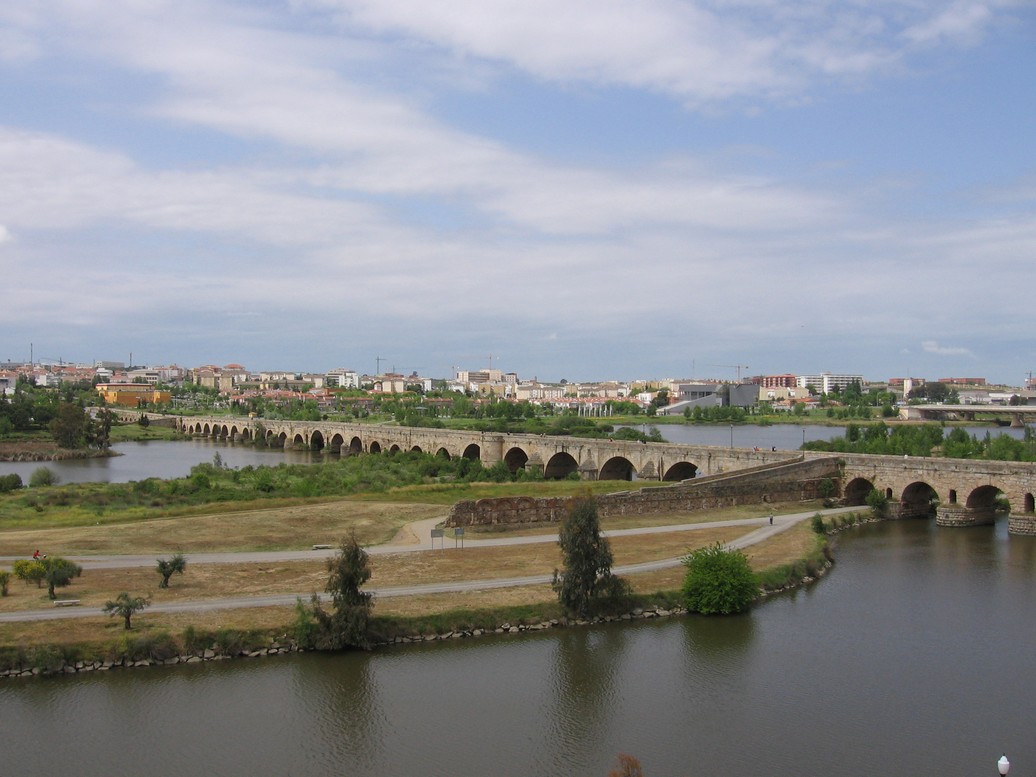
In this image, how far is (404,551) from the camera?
1029 inches

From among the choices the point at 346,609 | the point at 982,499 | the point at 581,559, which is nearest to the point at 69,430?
the point at 346,609

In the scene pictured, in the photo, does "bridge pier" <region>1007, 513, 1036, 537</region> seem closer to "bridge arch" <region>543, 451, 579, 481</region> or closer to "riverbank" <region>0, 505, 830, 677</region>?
"riverbank" <region>0, 505, 830, 677</region>

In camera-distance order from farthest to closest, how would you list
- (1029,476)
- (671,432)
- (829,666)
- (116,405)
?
(116,405) < (671,432) < (1029,476) < (829,666)

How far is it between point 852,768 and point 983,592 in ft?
39.4

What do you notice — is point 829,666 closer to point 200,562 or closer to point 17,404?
point 200,562

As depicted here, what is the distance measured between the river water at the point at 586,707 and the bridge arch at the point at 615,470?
24270 millimetres

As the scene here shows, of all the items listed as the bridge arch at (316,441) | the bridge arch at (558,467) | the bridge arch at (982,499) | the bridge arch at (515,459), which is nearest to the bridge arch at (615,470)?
the bridge arch at (558,467)

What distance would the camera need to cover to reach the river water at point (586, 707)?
1404 cm

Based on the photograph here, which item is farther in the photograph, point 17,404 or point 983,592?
point 17,404

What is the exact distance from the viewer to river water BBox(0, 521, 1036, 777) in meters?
14.0

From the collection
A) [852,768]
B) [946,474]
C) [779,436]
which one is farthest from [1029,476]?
[779,436]

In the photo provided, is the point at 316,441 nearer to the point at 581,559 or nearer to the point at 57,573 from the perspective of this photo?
the point at 57,573

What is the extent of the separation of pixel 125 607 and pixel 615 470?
3079 cm

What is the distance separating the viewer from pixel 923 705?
16219 millimetres
